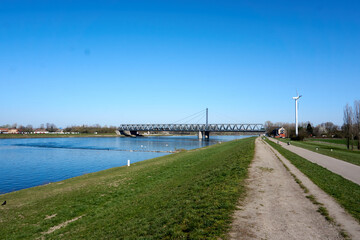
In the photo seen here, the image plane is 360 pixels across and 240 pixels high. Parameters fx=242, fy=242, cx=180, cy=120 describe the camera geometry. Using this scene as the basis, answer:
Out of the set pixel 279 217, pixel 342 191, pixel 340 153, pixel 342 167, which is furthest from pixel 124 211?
pixel 340 153

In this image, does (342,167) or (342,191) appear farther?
(342,167)

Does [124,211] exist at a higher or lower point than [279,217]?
lower

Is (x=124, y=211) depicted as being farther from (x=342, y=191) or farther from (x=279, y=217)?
(x=342, y=191)

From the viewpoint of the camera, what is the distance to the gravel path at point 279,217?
6051mm

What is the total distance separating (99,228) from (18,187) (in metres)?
16.0

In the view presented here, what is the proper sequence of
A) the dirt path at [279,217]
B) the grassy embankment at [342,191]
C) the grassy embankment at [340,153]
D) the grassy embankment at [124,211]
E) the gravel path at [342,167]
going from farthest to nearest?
the grassy embankment at [340,153]
the gravel path at [342,167]
the grassy embankment at [342,191]
the grassy embankment at [124,211]
the dirt path at [279,217]

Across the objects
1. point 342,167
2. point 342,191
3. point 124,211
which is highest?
point 342,191

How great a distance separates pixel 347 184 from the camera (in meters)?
11.9

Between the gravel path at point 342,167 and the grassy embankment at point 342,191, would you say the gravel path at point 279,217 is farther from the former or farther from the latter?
the gravel path at point 342,167

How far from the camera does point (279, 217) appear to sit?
23.8 feet

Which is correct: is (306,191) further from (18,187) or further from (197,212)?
(18,187)

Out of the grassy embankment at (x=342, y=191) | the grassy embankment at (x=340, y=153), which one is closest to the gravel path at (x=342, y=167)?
the grassy embankment at (x=342, y=191)

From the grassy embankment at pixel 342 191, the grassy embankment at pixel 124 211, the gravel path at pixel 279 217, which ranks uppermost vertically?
the grassy embankment at pixel 342 191

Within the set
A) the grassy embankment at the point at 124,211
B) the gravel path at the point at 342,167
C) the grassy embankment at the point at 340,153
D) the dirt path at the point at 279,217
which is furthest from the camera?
the grassy embankment at the point at 340,153
